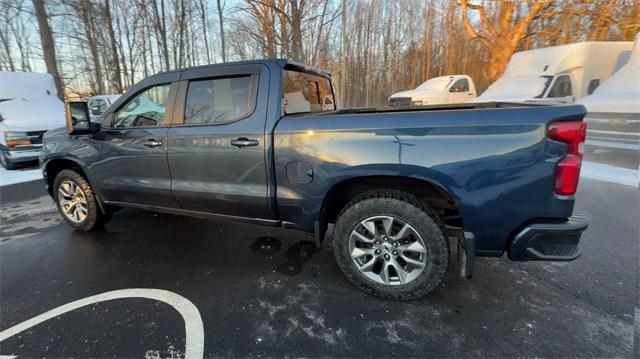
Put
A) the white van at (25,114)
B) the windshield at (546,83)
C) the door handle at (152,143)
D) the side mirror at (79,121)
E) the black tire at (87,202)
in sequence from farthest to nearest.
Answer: the windshield at (546,83) → the white van at (25,114) → the black tire at (87,202) → the side mirror at (79,121) → the door handle at (152,143)

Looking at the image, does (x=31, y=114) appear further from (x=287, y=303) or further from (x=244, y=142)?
(x=287, y=303)

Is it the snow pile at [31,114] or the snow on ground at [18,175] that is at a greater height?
the snow pile at [31,114]

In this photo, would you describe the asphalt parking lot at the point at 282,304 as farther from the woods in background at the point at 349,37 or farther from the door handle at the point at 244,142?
the woods in background at the point at 349,37

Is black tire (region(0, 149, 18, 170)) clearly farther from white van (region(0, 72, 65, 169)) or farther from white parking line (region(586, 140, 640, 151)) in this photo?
white parking line (region(586, 140, 640, 151))

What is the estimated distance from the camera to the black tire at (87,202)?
12.4 feet

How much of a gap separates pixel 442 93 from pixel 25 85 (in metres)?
15.4

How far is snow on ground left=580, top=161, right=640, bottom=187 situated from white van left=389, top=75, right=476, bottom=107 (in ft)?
27.0

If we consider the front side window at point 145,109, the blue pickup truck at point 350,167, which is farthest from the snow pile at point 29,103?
the front side window at point 145,109

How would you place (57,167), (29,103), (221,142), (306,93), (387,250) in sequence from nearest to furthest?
1. (387,250)
2. (221,142)
3. (306,93)
4. (57,167)
5. (29,103)

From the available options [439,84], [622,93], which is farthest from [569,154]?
[439,84]

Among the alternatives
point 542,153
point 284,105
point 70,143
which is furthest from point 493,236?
point 70,143

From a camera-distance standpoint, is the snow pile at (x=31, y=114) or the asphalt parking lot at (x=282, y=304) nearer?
the asphalt parking lot at (x=282, y=304)

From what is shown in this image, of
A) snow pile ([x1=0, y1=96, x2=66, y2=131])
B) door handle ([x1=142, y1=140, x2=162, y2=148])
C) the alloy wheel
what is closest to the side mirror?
door handle ([x1=142, y1=140, x2=162, y2=148])

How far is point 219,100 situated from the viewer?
297 centimetres
